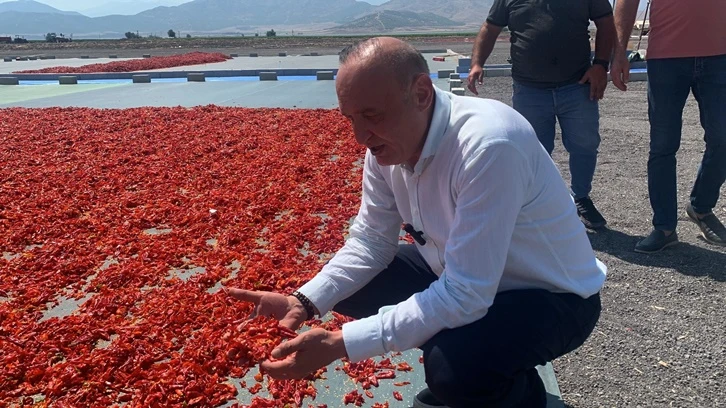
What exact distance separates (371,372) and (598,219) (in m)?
2.30

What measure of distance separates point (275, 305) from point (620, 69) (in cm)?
274

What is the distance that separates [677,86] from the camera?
3.53m

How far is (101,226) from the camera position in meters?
4.51

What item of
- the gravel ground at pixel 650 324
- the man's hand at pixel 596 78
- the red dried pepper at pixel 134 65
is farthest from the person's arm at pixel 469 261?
the red dried pepper at pixel 134 65

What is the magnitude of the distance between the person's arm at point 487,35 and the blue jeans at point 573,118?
A: 332 mm

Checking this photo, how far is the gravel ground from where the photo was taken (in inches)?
95.0

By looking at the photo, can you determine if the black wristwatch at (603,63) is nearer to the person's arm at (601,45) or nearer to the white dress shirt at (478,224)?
the person's arm at (601,45)

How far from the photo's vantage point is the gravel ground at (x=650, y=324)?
7.92 feet

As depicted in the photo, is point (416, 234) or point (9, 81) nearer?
point (416, 234)

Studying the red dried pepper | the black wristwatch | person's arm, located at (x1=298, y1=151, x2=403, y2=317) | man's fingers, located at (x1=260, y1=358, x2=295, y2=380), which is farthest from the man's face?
the red dried pepper

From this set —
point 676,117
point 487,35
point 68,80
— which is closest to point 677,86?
point 676,117

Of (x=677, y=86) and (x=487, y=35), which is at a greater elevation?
(x=487, y=35)

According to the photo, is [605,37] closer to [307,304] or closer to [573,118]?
[573,118]

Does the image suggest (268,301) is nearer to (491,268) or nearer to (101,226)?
(491,268)
